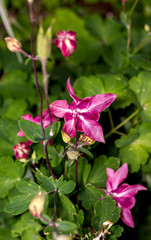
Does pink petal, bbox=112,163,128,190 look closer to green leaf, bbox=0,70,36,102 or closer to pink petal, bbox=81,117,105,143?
pink petal, bbox=81,117,105,143

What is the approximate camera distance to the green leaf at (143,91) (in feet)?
4.56

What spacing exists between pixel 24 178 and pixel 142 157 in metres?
0.59

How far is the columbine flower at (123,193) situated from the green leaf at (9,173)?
1.35 ft

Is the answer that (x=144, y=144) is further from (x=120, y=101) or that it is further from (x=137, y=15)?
(x=137, y=15)

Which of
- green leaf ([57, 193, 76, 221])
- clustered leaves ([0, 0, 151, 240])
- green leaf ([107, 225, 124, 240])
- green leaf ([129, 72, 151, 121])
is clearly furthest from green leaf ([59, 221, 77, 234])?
green leaf ([129, 72, 151, 121])

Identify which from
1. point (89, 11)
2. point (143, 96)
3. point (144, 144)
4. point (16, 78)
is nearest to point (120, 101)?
point (143, 96)

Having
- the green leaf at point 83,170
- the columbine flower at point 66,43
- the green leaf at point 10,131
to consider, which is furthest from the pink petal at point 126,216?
the columbine flower at point 66,43

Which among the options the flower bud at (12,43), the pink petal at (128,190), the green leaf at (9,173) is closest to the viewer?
the flower bud at (12,43)

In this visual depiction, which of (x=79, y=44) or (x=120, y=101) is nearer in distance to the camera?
(x=120, y=101)

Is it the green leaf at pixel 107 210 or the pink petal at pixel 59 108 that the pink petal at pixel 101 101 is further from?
the green leaf at pixel 107 210

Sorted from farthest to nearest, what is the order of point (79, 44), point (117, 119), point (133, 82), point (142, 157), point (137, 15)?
point (137, 15) → point (79, 44) → point (117, 119) → point (133, 82) → point (142, 157)

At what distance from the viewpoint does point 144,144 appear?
4.41 feet

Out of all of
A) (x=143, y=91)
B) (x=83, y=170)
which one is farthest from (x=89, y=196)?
(x=143, y=91)

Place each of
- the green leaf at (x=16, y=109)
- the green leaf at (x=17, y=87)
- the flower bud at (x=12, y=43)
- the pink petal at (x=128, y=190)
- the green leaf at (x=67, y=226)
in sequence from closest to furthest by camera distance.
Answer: the green leaf at (x=67, y=226) < the flower bud at (x=12, y=43) < the pink petal at (x=128, y=190) < the green leaf at (x=16, y=109) < the green leaf at (x=17, y=87)
